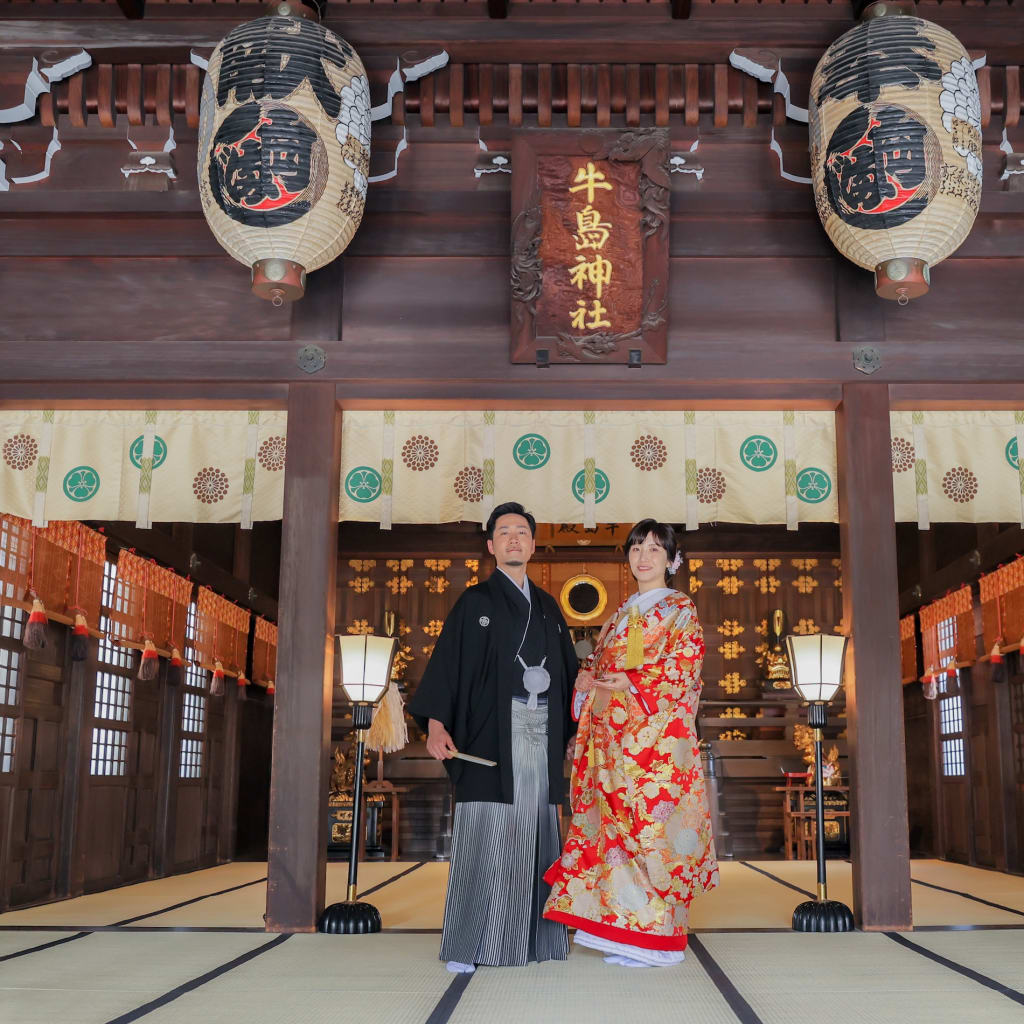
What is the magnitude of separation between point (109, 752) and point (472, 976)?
4647mm

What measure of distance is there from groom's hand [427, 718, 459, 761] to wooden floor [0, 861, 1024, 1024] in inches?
28.4

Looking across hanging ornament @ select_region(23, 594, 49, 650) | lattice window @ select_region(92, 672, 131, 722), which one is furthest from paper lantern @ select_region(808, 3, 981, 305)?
lattice window @ select_region(92, 672, 131, 722)

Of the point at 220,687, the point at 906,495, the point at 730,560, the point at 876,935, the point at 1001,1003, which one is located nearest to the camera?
the point at 1001,1003

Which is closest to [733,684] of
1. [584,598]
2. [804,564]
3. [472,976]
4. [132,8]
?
[804,564]

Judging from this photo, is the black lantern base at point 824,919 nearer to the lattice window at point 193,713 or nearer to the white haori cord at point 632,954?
the white haori cord at point 632,954

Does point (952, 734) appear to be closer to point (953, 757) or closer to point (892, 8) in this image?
point (953, 757)

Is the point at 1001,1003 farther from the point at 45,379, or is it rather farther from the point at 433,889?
the point at 45,379

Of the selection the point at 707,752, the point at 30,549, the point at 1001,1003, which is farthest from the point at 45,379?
the point at 707,752

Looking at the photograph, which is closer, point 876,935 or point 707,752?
point 876,935

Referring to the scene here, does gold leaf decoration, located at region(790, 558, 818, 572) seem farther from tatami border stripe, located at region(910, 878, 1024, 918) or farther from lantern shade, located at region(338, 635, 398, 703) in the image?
lantern shade, located at region(338, 635, 398, 703)

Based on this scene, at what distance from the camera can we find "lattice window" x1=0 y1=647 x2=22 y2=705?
6176mm

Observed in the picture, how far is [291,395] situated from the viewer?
4988mm

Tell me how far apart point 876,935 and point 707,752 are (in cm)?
526

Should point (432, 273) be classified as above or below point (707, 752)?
above
